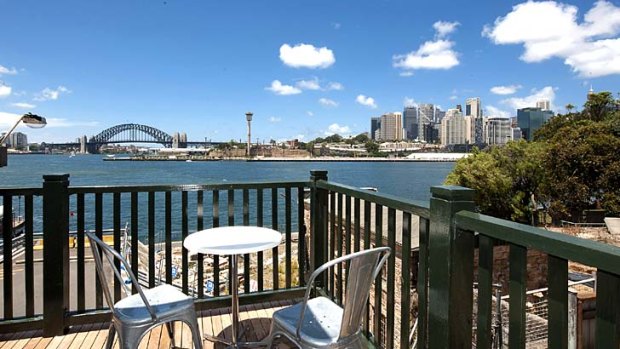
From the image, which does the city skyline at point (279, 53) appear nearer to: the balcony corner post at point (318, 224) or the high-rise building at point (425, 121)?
the balcony corner post at point (318, 224)

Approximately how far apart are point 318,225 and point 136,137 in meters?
94.7

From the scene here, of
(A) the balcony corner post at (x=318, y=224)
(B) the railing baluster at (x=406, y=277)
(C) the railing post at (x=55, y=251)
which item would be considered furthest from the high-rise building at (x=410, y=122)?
(B) the railing baluster at (x=406, y=277)

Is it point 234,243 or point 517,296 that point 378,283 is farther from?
point 517,296

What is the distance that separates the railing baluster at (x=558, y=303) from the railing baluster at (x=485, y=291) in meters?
0.23

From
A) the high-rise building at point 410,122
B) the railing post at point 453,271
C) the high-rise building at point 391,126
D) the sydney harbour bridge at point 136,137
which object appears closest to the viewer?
the railing post at point 453,271

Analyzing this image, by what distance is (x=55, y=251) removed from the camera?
97.2 inches

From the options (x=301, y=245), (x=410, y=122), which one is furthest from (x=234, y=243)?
(x=410, y=122)

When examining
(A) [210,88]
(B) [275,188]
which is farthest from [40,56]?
(B) [275,188]

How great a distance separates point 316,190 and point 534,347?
18.2 ft

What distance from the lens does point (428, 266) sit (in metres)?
1.51

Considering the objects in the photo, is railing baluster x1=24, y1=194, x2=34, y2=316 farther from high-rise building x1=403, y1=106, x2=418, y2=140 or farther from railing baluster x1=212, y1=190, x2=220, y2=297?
high-rise building x1=403, y1=106, x2=418, y2=140

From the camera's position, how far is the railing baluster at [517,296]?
1026 millimetres

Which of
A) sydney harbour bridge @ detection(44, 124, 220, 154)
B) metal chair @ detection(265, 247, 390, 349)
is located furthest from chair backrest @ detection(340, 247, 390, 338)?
sydney harbour bridge @ detection(44, 124, 220, 154)

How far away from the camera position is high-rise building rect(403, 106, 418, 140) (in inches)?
4931
